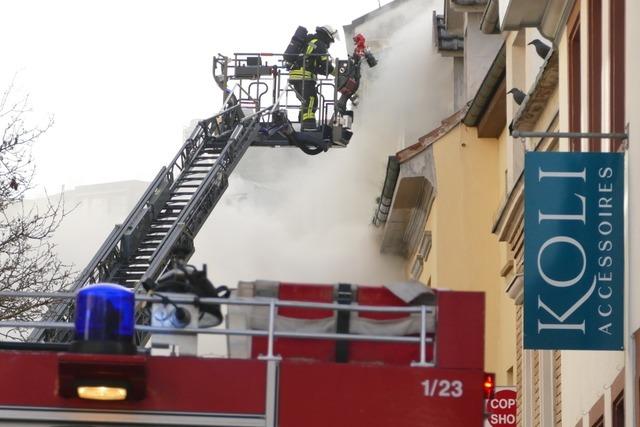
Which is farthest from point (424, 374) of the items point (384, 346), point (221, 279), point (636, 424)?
point (221, 279)

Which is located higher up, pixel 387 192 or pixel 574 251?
pixel 387 192

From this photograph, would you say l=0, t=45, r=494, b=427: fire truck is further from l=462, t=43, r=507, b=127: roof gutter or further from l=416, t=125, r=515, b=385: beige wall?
l=416, t=125, r=515, b=385: beige wall

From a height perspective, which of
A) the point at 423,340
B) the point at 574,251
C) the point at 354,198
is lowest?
the point at 423,340

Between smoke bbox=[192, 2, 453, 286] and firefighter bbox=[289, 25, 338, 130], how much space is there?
5.65 metres

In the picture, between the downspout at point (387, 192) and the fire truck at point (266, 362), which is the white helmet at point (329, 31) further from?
the fire truck at point (266, 362)

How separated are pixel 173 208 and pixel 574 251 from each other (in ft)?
37.4

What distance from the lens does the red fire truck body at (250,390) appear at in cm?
695

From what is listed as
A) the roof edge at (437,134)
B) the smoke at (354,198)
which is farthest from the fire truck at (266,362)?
the smoke at (354,198)

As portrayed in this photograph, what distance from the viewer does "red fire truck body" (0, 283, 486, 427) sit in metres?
6.95

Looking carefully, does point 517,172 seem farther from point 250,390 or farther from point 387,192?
point 250,390

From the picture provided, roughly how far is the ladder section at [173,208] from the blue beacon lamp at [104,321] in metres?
10.4

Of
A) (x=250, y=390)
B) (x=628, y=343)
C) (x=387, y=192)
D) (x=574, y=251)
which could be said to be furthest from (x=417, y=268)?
(x=250, y=390)

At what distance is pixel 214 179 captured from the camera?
2288cm

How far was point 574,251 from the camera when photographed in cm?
1120
